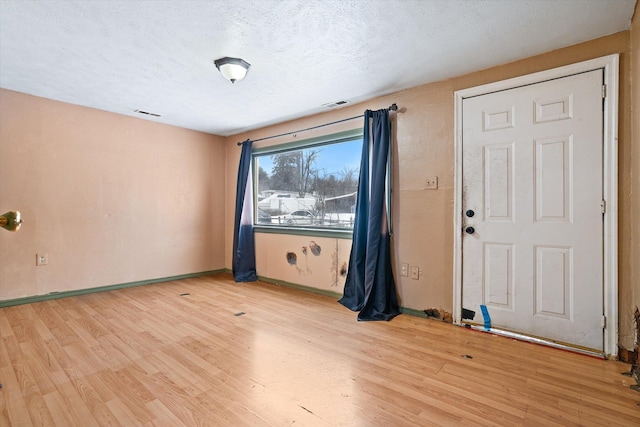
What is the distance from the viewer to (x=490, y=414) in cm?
153

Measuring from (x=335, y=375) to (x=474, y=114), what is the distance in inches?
96.1

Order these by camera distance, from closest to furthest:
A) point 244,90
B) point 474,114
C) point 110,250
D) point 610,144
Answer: point 610,144
point 474,114
point 244,90
point 110,250

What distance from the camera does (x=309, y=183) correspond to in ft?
13.4

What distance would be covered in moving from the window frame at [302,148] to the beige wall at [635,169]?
2.19 m

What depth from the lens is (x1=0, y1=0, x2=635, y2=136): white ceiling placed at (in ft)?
6.15

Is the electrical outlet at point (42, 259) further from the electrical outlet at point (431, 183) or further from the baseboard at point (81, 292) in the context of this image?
the electrical outlet at point (431, 183)

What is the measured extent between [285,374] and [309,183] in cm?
260

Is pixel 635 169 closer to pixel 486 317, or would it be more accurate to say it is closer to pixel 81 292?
pixel 486 317

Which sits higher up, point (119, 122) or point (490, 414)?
point (119, 122)

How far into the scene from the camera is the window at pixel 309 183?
3658 millimetres

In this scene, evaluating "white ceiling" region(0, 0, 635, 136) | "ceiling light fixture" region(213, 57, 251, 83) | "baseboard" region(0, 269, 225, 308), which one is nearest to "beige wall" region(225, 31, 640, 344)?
"white ceiling" region(0, 0, 635, 136)

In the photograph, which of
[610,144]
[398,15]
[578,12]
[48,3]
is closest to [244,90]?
[48,3]

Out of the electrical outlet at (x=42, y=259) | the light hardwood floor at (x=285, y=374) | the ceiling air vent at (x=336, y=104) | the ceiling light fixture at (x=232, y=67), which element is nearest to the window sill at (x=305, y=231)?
the light hardwood floor at (x=285, y=374)

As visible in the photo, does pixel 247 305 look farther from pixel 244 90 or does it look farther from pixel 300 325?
pixel 244 90
